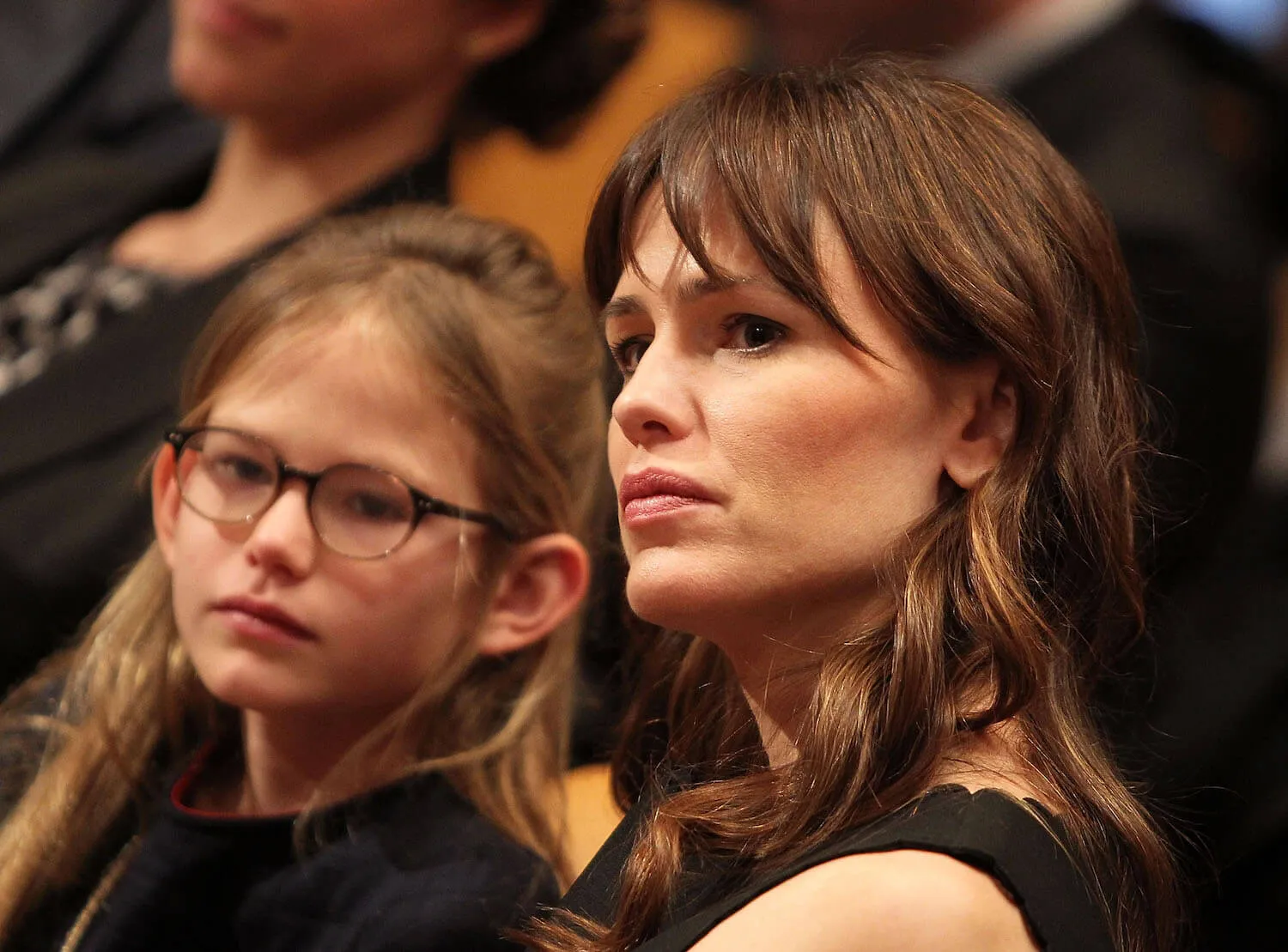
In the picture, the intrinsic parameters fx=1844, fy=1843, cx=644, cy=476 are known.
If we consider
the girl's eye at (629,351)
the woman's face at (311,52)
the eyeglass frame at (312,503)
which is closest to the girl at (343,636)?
the eyeglass frame at (312,503)

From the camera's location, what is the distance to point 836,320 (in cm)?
112

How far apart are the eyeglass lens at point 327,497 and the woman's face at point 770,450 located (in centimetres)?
29

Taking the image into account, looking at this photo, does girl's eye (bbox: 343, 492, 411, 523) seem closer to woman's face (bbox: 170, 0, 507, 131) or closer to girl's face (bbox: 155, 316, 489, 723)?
girl's face (bbox: 155, 316, 489, 723)

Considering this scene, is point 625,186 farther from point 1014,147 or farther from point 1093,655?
point 1093,655

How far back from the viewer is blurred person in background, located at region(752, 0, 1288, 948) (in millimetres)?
1813

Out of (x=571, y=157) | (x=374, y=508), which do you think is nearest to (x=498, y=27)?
(x=571, y=157)

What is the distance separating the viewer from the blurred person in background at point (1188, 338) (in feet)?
5.95

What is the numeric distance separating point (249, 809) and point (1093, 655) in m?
0.69

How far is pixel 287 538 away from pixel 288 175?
848mm

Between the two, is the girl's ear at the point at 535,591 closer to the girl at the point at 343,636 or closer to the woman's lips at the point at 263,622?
the girl at the point at 343,636

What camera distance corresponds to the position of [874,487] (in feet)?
3.76

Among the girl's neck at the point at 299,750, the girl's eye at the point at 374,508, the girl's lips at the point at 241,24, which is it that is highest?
the girl's lips at the point at 241,24

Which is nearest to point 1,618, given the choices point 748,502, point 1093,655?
point 748,502

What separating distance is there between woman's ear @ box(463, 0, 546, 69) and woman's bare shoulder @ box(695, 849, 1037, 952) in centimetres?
129
